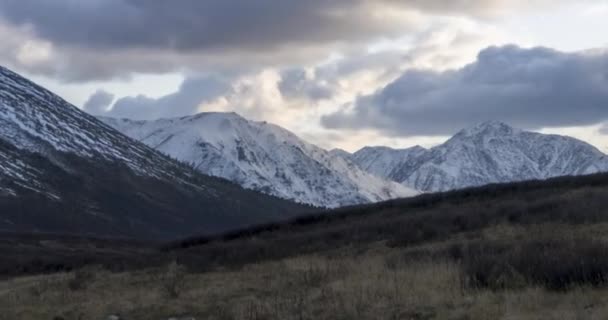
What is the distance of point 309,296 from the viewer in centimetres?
2058

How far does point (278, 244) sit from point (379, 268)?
18876mm

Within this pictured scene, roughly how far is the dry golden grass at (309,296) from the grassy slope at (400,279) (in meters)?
0.04

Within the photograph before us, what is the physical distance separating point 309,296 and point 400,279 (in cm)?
216

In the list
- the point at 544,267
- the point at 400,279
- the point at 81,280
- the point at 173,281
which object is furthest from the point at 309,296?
the point at 81,280

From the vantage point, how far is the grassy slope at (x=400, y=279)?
58.4 ft

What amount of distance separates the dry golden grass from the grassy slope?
35 mm

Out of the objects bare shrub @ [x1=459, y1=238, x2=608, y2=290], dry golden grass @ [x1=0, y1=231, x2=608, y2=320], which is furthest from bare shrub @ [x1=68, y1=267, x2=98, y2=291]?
bare shrub @ [x1=459, y1=238, x2=608, y2=290]

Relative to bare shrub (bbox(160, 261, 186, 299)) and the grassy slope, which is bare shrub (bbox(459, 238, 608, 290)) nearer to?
the grassy slope

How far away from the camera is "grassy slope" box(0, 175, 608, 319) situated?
17.8 metres

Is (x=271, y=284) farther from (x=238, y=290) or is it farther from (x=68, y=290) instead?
(x=68, y=290)

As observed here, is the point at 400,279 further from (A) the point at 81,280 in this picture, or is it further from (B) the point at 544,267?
(A) the point at 81,280

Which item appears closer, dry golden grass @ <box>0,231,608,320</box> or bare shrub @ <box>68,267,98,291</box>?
dry golden grass @ <box>0,231,608,320</box>

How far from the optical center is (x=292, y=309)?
61.9 ft

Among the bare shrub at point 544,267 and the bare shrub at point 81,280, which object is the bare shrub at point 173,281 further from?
the bare shrub at point 544,267
